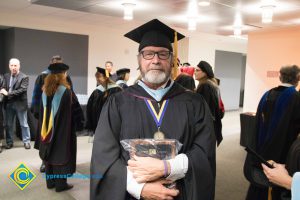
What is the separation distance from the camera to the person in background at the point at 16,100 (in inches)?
210

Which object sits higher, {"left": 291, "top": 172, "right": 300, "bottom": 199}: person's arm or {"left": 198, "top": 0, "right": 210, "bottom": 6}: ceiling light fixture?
{"left": 198, "top": 0, "right": 210, "bottom": 6}: ceiling light fixture

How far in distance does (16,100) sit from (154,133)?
15.1 ft

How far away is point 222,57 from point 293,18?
20.3 feet

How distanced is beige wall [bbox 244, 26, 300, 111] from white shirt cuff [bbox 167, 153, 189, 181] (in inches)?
231

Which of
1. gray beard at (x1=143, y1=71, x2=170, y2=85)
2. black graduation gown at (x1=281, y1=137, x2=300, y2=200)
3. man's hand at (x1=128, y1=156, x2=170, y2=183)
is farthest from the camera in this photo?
gray beard at (x1=143, y1=71, x2=170, y2=85)

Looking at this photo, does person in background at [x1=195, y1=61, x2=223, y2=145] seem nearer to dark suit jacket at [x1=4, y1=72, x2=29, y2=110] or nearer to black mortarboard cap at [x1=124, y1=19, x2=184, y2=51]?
black mortarboard cap at [x1=124, y1=19, x2=184, y2=51]

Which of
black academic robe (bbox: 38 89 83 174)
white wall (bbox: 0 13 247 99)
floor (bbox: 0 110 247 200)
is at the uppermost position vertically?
white wall (bbox: 0 13 247 99)

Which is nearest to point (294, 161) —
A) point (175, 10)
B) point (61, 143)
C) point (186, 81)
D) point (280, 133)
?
point (280, 133)

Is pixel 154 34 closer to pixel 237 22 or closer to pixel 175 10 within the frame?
pixel 175 10

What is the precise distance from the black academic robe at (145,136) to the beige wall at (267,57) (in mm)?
5684

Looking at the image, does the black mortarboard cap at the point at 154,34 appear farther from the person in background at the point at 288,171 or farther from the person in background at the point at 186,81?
the person in background at the point at 186,81

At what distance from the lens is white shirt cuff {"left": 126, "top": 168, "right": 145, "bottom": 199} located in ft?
4.64

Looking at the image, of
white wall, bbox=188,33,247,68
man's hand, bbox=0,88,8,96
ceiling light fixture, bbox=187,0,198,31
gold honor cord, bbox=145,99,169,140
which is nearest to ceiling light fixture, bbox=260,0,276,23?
ceiling light fixture, bbox=187,0,198,31

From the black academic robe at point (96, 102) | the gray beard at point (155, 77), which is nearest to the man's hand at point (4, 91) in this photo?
the black academic robe at point (96, 102)
